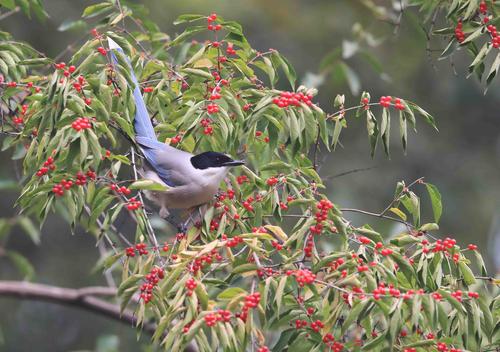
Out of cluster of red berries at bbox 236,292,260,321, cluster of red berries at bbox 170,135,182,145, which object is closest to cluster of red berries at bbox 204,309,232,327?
cluster of red berries at bbox 236,292,260,321

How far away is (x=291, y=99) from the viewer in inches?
120

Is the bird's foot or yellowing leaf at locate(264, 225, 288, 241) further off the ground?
yellowing leaf at locate(264, 225, 288, 241)

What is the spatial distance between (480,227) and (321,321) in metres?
6.34

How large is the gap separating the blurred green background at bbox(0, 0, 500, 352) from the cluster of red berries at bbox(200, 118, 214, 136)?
491cm

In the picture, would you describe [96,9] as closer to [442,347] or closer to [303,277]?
[303,277]

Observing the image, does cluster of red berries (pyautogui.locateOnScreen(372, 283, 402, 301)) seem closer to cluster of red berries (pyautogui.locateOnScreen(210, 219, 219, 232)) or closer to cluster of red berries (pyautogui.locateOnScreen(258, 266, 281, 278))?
cluster of red berries (pyautogui.locateOnScreen(258, 266, 281, 278))

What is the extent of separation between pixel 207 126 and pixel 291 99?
0.46 m

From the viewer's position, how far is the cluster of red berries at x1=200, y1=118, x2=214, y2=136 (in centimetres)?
334

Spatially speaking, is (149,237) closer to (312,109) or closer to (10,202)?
(312,109)

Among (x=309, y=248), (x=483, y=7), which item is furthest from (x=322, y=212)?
(x=483, y=7)

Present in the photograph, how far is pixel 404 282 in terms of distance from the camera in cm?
314

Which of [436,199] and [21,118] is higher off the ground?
[21,118]

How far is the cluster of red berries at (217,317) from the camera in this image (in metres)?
2.63

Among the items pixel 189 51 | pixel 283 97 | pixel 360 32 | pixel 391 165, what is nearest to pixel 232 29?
pixel 283 97
